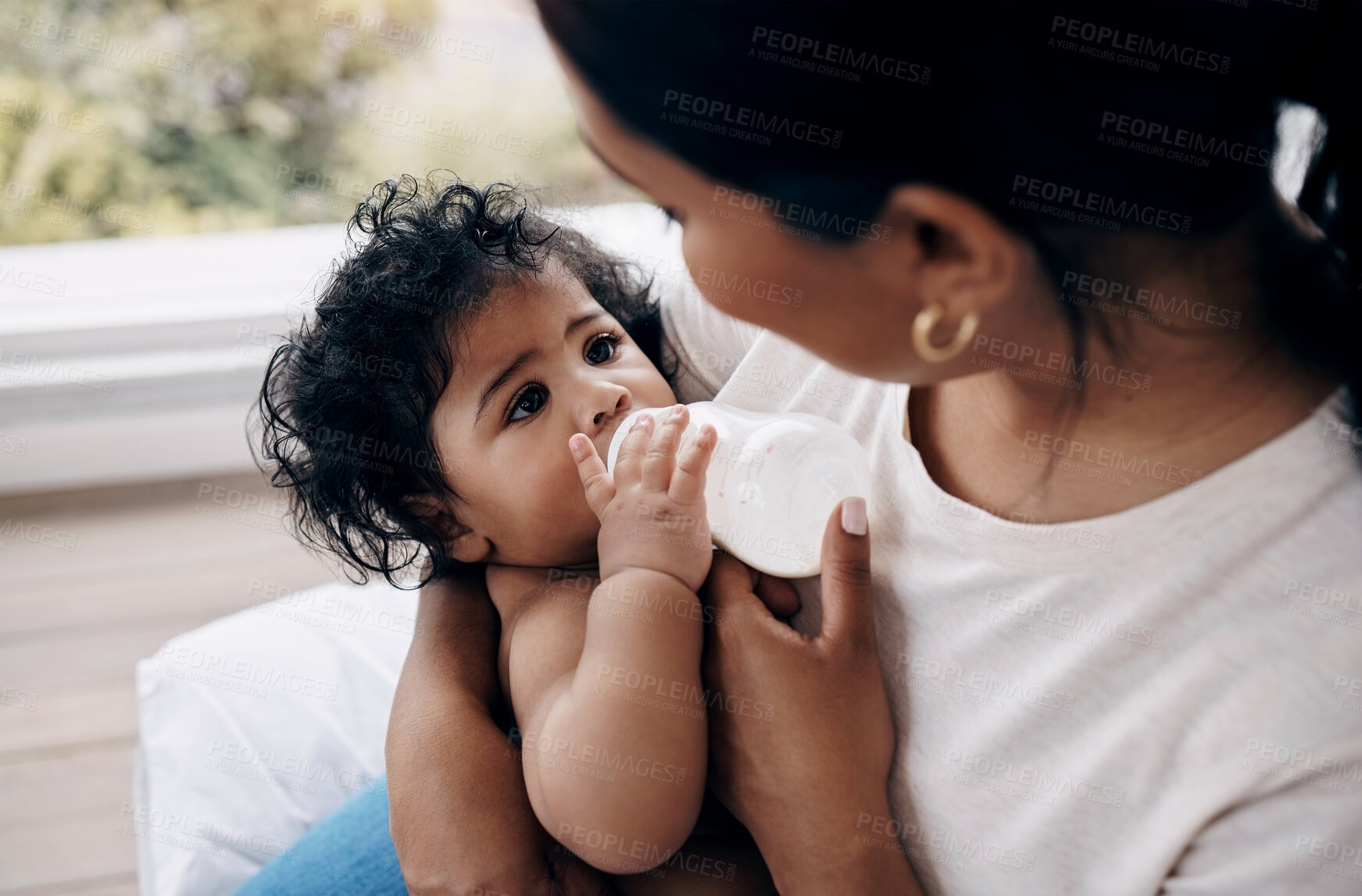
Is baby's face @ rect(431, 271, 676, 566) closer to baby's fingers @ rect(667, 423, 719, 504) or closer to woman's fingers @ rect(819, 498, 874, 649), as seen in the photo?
baby's fingers @ rect(667, 423, 719, 504)

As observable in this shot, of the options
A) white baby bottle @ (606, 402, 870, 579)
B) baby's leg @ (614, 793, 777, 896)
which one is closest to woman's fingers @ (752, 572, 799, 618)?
white baby bottle @ (606, 402, 870, 579)

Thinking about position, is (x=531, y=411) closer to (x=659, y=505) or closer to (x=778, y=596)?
(x=659, y=505)

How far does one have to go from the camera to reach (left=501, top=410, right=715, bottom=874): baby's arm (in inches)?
33.6

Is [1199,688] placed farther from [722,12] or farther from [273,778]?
[273,778]

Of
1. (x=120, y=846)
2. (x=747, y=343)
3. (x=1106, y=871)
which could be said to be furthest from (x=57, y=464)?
(x=1106, y=871)

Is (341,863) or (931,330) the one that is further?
(341,863)

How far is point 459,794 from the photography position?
0.97 meters

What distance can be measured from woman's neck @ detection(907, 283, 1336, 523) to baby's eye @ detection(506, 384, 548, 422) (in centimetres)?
47

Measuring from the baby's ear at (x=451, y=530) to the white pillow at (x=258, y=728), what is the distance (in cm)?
40

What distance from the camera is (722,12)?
1.84ft

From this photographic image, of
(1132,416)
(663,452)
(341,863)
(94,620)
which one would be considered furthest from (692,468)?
(94,620)

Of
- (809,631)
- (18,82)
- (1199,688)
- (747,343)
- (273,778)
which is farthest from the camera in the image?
(18,82)

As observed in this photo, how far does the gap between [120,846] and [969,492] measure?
1.79 m

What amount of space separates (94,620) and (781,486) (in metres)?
2.09
